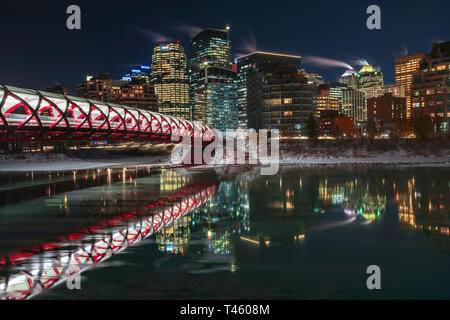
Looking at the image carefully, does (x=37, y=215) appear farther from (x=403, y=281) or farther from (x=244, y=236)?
(x=403, y=281)

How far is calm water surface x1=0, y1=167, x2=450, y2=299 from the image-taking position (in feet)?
32.8

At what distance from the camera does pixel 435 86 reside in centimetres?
15938

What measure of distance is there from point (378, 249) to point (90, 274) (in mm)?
9733

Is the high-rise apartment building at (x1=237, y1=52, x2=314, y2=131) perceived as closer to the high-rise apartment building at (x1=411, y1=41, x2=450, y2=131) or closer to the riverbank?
the high-rise apartment building at (x1=411, y1=41, x2=450, y2=131)

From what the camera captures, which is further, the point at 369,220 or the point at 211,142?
the point at 211,142

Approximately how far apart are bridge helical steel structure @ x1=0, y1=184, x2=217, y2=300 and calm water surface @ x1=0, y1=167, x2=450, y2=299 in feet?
0.13

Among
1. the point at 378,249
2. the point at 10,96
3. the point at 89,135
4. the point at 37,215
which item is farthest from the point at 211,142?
the point at 378,249

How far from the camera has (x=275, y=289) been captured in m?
9.83

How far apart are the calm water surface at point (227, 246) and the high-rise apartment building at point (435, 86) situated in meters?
152

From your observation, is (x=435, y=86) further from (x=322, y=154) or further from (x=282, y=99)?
(x=322, y=154)

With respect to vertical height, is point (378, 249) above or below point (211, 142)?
below

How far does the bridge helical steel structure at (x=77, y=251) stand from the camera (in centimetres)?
1038

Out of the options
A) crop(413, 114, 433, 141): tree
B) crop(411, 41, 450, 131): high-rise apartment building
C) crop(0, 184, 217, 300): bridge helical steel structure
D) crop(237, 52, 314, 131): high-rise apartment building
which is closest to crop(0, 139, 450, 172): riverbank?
crop(413, 114, 433, 141): tree

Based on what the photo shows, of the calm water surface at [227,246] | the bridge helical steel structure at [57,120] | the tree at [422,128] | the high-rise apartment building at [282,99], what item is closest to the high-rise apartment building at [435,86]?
the high-rise apartment building at [282,99]
